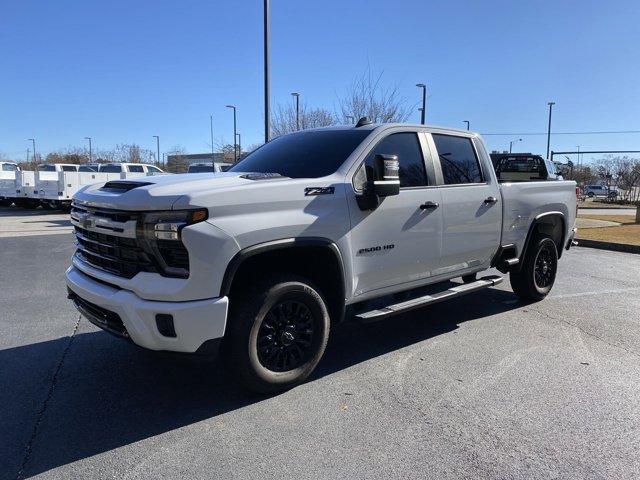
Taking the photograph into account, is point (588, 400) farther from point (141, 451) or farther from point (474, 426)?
point (141, 451)

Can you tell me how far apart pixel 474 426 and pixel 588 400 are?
105 cm

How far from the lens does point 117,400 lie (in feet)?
12.4

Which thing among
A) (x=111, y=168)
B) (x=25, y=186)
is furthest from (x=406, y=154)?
(x=111, y=168)

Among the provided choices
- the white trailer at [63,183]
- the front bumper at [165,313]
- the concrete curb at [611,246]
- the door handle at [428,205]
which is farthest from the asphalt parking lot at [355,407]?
the white trailer at [63,183]

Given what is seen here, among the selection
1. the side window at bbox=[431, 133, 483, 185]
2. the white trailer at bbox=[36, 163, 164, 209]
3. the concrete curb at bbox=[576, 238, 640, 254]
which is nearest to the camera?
the side window at bbox=[431, 133, 483, 185]

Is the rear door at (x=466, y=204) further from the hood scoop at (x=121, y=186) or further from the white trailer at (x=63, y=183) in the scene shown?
the white trailer at (x=63, y=183)

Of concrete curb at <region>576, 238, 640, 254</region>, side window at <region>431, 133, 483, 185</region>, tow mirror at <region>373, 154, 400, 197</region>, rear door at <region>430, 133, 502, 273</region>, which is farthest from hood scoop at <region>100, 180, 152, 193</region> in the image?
concrete curb at <region>576, 238, 640, 254</region>

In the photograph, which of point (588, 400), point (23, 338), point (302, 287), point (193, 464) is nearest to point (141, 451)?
point (193, 464)

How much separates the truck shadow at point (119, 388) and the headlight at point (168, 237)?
620 mm

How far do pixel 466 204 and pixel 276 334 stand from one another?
2.52 m

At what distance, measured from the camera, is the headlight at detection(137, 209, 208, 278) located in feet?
10.6

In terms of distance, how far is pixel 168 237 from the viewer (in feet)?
10.6

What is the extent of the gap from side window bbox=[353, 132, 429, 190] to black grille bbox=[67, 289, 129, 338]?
2.35 meters

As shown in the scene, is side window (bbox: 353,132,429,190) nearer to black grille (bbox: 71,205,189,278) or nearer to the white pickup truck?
the white pickup truck
